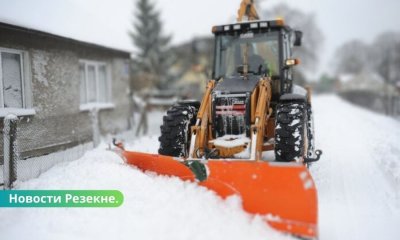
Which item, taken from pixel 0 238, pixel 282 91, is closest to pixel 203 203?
pixel 0 238

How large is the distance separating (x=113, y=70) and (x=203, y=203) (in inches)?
325

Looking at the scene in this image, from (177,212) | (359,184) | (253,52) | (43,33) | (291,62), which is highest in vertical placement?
(43,33)

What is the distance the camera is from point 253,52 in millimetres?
6781

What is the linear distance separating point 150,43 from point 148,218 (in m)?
22.8

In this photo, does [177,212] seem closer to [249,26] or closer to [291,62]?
[291,62]

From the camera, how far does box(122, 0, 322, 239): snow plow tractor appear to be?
4.25 meters

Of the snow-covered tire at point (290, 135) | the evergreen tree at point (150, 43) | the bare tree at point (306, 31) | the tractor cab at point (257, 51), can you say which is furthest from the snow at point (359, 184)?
the bare tree at point (306, 31)

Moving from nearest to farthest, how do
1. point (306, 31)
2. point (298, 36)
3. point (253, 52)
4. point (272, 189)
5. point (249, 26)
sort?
point (272, 189) → point (249, 26) → point (253, 52) → point (298, 36) → point (306, 31)

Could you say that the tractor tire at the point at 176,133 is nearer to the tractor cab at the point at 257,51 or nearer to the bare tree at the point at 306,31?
the tractor cab at the point at 257,51

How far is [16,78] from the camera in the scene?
7859mm

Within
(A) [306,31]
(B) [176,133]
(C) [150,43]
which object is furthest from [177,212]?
(A) [306,31]

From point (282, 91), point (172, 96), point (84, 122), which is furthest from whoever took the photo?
point (172, 96)

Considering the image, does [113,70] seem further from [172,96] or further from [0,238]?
[172,96]

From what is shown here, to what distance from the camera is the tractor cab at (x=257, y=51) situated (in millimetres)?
6633
